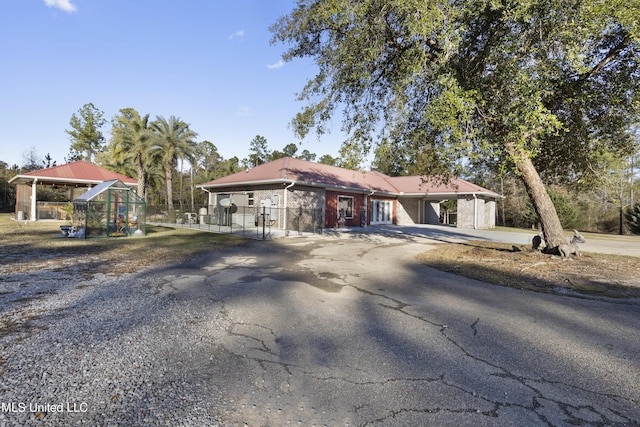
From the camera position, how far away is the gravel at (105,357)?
250 cm

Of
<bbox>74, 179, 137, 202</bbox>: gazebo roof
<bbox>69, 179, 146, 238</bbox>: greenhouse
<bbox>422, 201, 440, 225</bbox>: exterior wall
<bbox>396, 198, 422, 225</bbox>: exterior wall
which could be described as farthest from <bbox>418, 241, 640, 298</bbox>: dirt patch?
<bbox>422, 201, 440, 225</bbox>: exterior wall

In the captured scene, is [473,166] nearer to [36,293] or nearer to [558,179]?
[558,179]

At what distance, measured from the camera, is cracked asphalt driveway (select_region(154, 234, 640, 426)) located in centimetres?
258

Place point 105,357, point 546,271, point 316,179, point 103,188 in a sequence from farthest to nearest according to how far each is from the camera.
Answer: point 316,179 → point 103,188 → point 546,271 → point 105,357

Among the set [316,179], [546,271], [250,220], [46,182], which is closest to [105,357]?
[546,271]

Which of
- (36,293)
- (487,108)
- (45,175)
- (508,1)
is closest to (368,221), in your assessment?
(487,108)

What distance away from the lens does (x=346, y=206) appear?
80.0 feet

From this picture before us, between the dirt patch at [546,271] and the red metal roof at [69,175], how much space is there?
25258 millimetres

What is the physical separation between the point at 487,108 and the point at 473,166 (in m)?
3.42

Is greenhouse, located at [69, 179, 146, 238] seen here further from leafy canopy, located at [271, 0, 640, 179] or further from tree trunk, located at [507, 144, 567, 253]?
tree trunk, located at [507, 144, 567, 253]

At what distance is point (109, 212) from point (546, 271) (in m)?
17.1

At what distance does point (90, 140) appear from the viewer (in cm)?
5278

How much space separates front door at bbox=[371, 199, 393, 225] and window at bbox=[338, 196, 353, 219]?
136 inches

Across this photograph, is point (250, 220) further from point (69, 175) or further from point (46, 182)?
point (46, 182)
